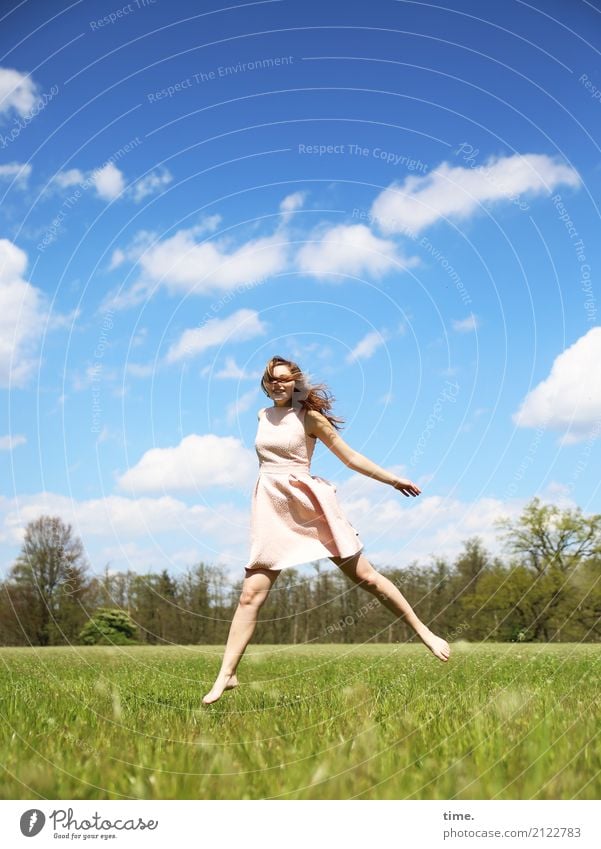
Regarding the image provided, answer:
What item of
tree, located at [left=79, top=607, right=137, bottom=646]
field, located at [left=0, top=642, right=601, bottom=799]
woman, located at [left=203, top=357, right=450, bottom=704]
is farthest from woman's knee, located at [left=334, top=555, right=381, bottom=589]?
tree, located at [left=79, top=607, right=137, bottom=646]

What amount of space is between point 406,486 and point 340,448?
761mm

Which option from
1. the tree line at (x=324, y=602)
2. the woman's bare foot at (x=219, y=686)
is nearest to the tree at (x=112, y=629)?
the tree line at (x=324, y=602)

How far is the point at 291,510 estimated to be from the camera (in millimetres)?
7371

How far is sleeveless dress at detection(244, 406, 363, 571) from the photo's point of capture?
727 centimetres

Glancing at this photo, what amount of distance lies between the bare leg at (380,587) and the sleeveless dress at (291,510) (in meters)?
0.15

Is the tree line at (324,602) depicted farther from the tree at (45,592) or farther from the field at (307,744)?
the field at (307,744)

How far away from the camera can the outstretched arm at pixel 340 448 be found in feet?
24.8
